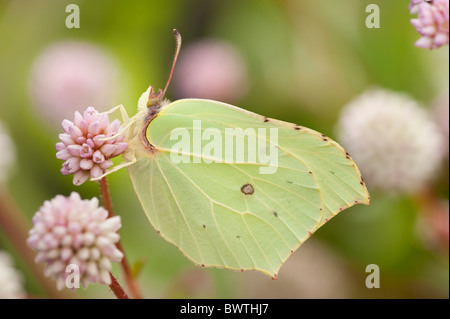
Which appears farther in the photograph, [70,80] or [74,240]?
[70,80]

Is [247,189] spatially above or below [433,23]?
below

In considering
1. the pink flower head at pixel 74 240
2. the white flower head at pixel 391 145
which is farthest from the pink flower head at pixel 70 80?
the pink flower head at pixel 74 240

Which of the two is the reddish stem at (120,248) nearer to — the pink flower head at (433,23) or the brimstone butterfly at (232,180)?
the brimstone butterfly at (232,180)

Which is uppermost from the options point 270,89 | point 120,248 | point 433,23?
point 433,23

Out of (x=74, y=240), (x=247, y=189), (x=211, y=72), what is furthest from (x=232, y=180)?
(x=211, y=72)

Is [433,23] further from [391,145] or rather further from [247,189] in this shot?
[391,145]

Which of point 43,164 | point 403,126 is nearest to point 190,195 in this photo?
point 403,126

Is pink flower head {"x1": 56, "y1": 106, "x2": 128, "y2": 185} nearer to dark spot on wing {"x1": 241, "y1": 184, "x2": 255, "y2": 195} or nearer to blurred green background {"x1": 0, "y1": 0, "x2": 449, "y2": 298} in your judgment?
dark spot on wing {"x1": 241, "y1": 184, "x2": 255, "y2": 195}
